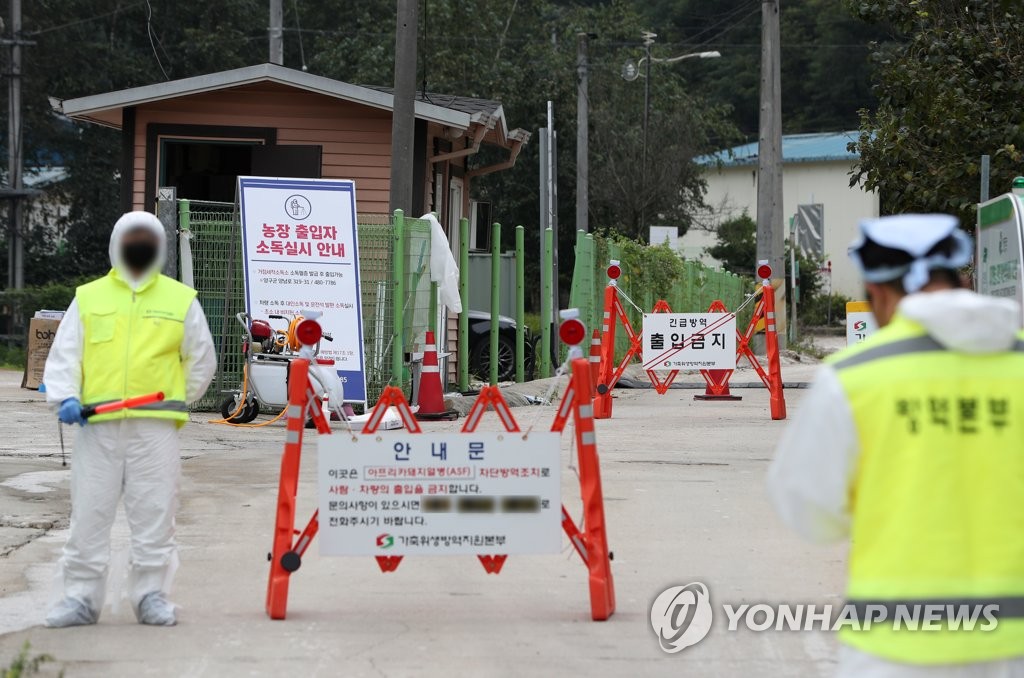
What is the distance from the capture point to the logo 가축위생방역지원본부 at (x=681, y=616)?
623 cm

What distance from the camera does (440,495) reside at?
6422 mm

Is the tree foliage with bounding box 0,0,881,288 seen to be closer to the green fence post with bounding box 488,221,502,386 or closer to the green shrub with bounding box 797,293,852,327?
the green shrub with bounding box 797,293,852,327

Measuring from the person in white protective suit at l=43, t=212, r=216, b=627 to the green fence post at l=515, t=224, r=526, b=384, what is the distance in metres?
13.7

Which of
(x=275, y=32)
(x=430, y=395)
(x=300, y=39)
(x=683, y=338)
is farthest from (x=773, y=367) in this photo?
(x=300, y=39)

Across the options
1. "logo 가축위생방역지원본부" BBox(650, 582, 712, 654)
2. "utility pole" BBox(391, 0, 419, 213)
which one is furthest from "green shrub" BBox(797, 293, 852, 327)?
"logo 가축위생방역지원본부" BBox(650, 582, 712, 654)

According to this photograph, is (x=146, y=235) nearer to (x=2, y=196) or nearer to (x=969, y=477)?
(x=969, y=477)

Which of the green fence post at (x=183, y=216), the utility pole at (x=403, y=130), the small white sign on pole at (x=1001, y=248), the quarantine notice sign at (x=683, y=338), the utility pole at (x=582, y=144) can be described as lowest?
the quarantine notice sign at (x=683, y=338)

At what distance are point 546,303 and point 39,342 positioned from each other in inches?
289

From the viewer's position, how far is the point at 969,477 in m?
3.14

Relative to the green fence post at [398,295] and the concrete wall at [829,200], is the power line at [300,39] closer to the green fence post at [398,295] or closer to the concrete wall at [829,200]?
the concrete wall at [829,200]

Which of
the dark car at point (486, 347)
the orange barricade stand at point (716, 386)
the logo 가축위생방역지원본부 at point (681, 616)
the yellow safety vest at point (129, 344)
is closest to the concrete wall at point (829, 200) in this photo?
the dark car at point (486, 347)

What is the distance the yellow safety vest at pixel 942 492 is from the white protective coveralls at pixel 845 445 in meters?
0.03

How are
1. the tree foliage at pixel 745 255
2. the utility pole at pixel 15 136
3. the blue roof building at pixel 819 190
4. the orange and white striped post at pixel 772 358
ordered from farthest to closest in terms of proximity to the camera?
the blue roof building at pixel 819 190 → the tree foliage at pixel 745 255 → the utility pole at pixel 15 136 → the orange and white striped post at pixel 772 358

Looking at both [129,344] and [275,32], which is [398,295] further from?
[275,32]
